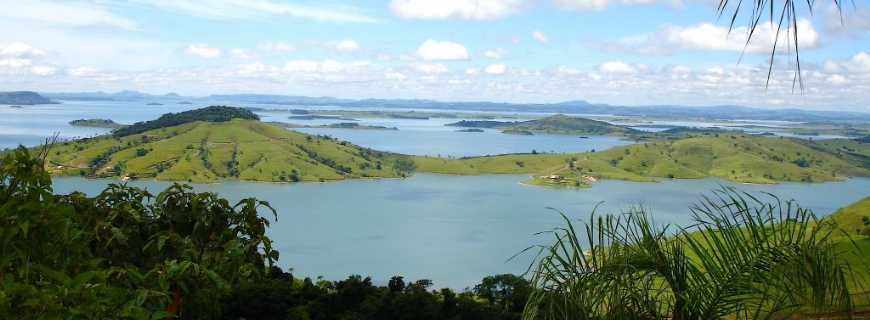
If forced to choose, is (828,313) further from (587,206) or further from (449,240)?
(587,206)

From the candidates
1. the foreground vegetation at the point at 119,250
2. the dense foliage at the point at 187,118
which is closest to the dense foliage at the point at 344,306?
the foreground vegetation at the point at 119,250

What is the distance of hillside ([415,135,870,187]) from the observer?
115 meters

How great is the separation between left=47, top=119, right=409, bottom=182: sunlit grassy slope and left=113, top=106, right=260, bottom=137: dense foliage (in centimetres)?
387

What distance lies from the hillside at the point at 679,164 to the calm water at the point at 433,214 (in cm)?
444

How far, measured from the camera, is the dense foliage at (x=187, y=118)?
415ft

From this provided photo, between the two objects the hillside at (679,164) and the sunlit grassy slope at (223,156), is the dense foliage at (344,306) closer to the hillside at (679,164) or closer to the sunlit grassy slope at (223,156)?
the sunlit grassy slope at (223,156)

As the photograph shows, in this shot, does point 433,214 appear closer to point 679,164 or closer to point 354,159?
point 354,159

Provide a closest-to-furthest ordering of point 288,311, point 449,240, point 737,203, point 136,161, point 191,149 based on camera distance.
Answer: point 737,203 → point 288,311 → point 449,240 → point 136,161 → point 191,149

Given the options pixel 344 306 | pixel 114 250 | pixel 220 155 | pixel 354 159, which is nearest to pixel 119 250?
pixel 114 250

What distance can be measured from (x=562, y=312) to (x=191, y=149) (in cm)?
11527

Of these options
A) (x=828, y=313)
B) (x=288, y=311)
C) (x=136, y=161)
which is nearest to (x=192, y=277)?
(x=828, y=313)

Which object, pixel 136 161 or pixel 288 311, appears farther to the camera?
pixel 136 161

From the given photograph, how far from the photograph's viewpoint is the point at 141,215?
399 centimetres

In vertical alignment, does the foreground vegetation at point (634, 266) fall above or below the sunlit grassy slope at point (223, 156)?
above
